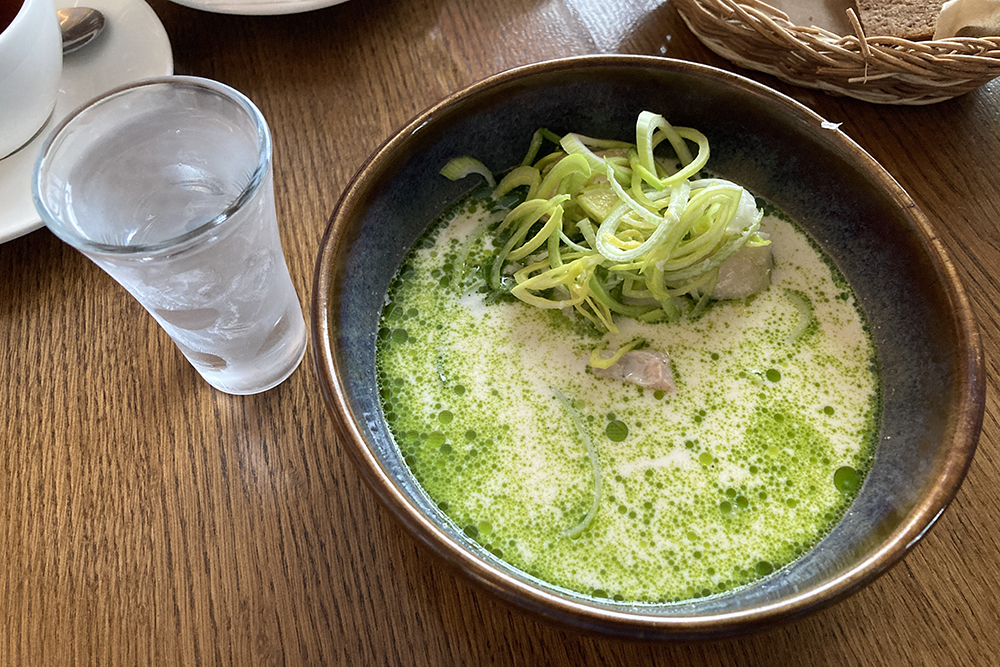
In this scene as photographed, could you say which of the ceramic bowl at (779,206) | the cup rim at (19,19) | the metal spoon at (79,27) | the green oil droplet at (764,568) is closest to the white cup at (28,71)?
the cup rim at (19,19)

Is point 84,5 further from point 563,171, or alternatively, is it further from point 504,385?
point 504,385

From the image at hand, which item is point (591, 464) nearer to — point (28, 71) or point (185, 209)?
point (185, 209)

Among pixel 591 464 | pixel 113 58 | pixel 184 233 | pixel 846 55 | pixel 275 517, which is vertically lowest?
pixel 275 517

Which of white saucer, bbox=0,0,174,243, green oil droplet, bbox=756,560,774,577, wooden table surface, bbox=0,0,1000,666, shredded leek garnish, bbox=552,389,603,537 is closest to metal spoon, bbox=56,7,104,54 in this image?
white saucer, bbox=0,0,174,243

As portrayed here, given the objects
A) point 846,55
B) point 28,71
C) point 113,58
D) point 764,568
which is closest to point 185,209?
point 28,71

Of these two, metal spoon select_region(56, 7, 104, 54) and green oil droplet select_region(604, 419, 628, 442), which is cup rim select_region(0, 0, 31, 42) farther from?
green oil droplet select_region(604, 419, 628, 442)

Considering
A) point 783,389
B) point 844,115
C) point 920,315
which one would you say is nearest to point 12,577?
point 783,389
